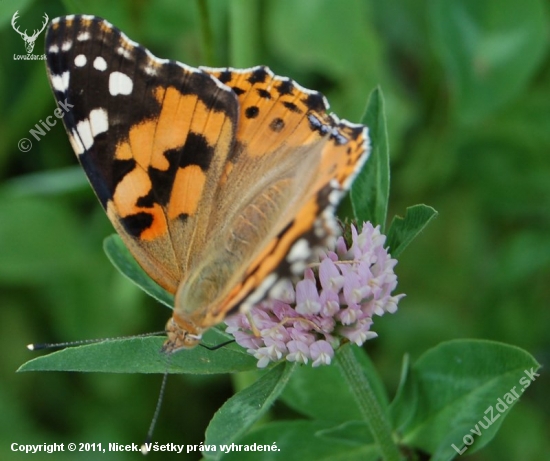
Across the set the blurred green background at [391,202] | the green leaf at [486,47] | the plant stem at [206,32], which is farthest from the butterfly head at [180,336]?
the green leaf at [486,47]

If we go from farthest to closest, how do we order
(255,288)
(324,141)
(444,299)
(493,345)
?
(444,299) → (493,345) → (324,141) → (255,288)

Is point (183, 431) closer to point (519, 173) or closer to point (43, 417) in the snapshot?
point (43, 417)

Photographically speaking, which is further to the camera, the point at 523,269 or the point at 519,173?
the point at 519,173

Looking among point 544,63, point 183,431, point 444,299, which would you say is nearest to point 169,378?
point 183,431

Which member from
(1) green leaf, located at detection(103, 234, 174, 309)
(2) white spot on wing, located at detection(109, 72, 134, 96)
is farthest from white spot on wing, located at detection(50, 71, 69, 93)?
(1) green leaf, located at detection(103, 234, 174, 309)

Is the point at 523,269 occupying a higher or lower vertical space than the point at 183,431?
higher

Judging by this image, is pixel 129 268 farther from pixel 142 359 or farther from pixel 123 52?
pixel 123 52

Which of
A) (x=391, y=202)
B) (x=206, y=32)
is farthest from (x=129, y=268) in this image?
(x=391, y=202)
